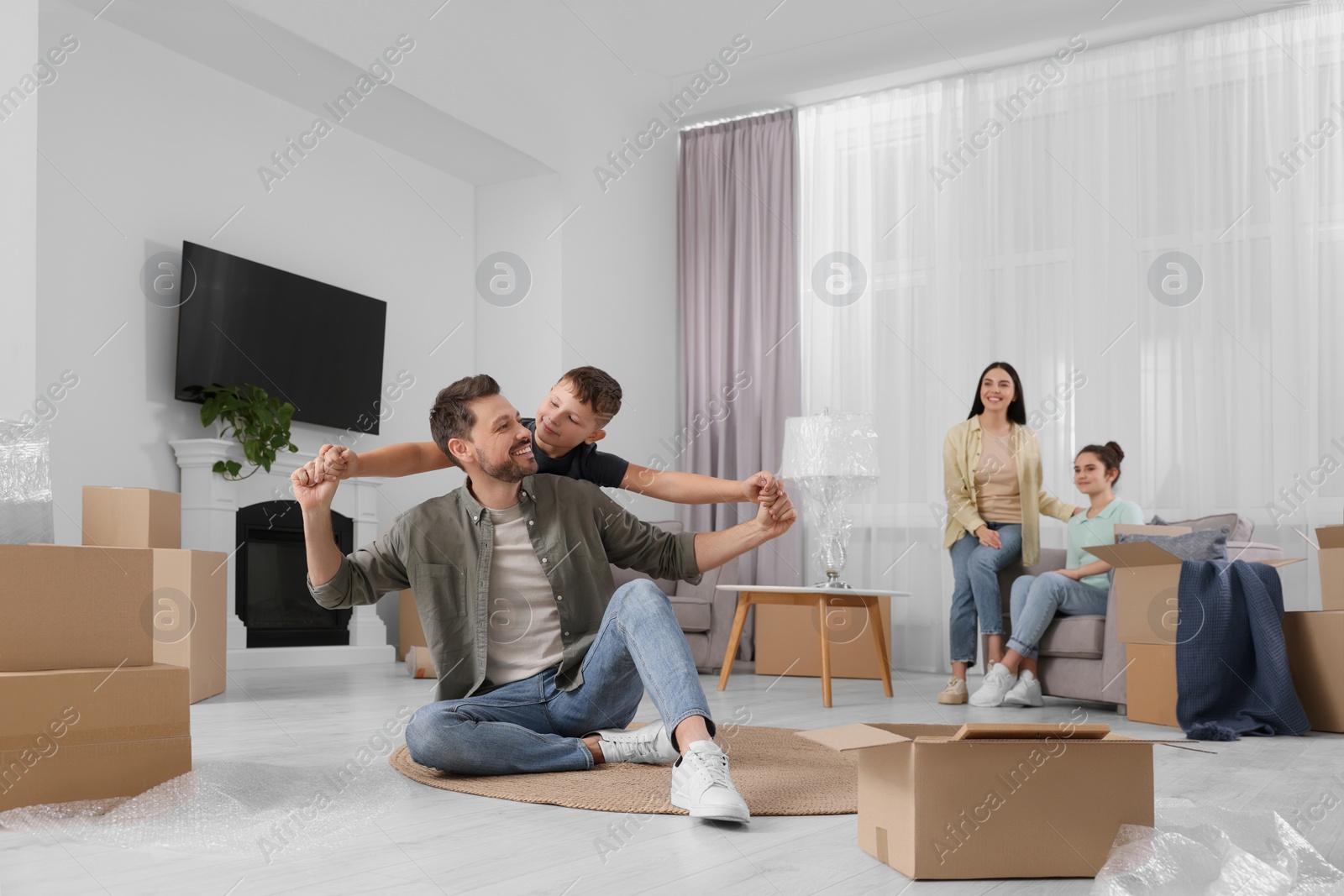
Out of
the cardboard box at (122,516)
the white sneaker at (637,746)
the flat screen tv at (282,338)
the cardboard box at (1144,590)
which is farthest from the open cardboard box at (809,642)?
the white sneaker at (637,746)

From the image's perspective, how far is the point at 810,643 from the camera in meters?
5.01

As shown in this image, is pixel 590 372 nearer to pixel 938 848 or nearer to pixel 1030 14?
pixel 938 848

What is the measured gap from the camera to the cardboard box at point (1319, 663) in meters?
3.11

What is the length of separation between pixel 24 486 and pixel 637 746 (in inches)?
45.5

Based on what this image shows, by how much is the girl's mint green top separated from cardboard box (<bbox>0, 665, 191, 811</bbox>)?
298 cm

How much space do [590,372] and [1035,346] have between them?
3585 mm

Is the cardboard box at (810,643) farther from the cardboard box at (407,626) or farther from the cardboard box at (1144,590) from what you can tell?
the cardboard box at (1144,590)

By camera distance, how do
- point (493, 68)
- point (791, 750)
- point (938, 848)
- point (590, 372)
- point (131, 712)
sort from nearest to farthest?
point (938, 848), point (131, 712), point (590, 372), point (791, 750), point (493, 68)

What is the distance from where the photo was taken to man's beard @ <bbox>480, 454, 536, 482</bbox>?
2.03 m

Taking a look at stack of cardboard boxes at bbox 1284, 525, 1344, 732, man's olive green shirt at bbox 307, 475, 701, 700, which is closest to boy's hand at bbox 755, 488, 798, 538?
man's olive green shirt at bbox 307, 475, 701, 700

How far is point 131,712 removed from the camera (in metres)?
1.87

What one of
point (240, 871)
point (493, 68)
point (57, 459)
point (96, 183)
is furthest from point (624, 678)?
point (493, 68)

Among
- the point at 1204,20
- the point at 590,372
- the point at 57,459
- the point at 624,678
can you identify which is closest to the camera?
the point at 624,678

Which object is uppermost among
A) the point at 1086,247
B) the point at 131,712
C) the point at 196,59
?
the point at 196,59
